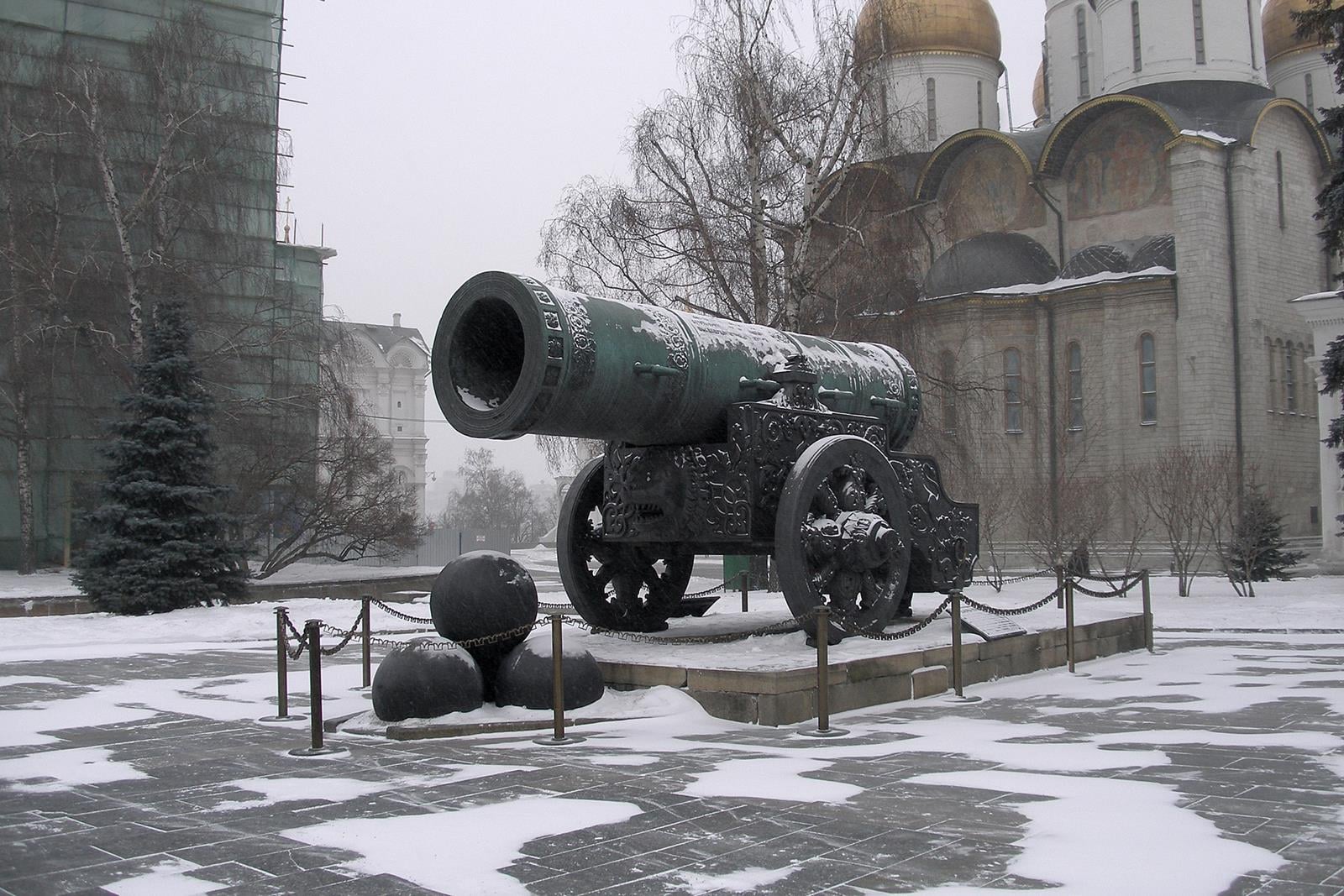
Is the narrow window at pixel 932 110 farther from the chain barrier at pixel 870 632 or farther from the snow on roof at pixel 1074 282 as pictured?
the chain barrier at pixel 870 632

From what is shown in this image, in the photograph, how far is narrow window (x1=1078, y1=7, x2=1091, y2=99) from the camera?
1661 inches

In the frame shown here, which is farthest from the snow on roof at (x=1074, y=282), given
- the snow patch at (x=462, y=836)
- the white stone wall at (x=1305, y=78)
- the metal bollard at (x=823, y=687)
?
the snow patch at (x=462, y=836)

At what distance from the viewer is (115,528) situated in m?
18.3

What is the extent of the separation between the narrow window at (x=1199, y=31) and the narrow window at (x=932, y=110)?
7769 millimetres

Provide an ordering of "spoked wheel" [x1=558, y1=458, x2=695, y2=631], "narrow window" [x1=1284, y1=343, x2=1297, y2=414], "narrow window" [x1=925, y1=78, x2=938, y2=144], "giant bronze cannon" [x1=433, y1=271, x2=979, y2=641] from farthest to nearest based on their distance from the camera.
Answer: "narrow window" [x1=925, y1=78, x2=938, y2=144], "narrow window" [x1=1284, y1=343, x2=1297, y2=414], "spoked wheel" [x1=558, y1=458, x2=695, y2=631], "giant bronze cannon" [x1=433, y1=271, x2=979, y2=641]

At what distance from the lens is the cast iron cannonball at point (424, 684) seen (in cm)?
760

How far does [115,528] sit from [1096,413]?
2474 centimetres

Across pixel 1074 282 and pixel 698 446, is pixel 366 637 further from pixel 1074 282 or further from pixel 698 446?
pixel 1074 282

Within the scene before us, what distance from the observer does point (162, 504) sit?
729 inches

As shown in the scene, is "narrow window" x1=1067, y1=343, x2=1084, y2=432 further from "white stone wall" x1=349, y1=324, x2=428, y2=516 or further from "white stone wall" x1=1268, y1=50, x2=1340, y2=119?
"white stone wall" x1=349, y1=324, x2=428, y2=516

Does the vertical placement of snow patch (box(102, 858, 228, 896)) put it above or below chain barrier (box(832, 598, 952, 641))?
below

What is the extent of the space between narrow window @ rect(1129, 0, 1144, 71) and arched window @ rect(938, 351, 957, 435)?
14.9 meters

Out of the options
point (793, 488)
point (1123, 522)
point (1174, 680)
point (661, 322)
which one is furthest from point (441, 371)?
point (1123, 522)

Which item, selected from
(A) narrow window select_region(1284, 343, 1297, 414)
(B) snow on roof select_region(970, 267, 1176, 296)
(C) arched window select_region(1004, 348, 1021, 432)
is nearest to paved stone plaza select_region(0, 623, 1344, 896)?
(B) snow on roof select_region(970, 267, 1176, 296)
